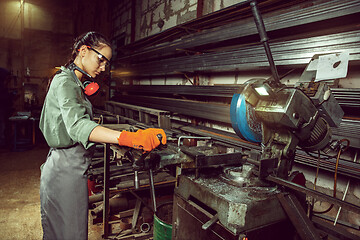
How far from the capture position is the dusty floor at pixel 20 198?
261 centimetres

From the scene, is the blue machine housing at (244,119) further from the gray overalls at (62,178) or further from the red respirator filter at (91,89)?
the red respirator filter at (91,89)

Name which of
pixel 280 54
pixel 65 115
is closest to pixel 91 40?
pixel 65 115

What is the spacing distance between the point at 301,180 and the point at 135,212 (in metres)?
1.94

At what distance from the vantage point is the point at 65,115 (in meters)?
1.20

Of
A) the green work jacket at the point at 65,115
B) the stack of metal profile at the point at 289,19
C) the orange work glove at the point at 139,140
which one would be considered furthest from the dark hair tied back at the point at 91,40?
the stack of metal profile at the point at 289,19

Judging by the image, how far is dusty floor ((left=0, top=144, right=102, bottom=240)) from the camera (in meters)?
2.61

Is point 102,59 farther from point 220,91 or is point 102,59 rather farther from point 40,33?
point 40,33

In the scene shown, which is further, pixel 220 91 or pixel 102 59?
pixel 220 91

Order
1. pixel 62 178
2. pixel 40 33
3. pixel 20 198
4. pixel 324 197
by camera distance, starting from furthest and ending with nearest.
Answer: pixel 40 33, pixel 20 198, pixel 62 178, pixel 324 197

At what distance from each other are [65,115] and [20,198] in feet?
10.1

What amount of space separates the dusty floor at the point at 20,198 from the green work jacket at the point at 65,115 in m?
1.69

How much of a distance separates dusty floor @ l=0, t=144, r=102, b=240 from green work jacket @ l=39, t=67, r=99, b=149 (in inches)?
66.7

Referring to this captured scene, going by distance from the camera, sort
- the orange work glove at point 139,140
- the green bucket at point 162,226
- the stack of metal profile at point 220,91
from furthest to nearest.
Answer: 1. the green bucket at point 162,226
2. the stack of metal profile at point 220,91
3. the orange work glove at point 139,140

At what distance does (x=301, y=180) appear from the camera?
144 cm
